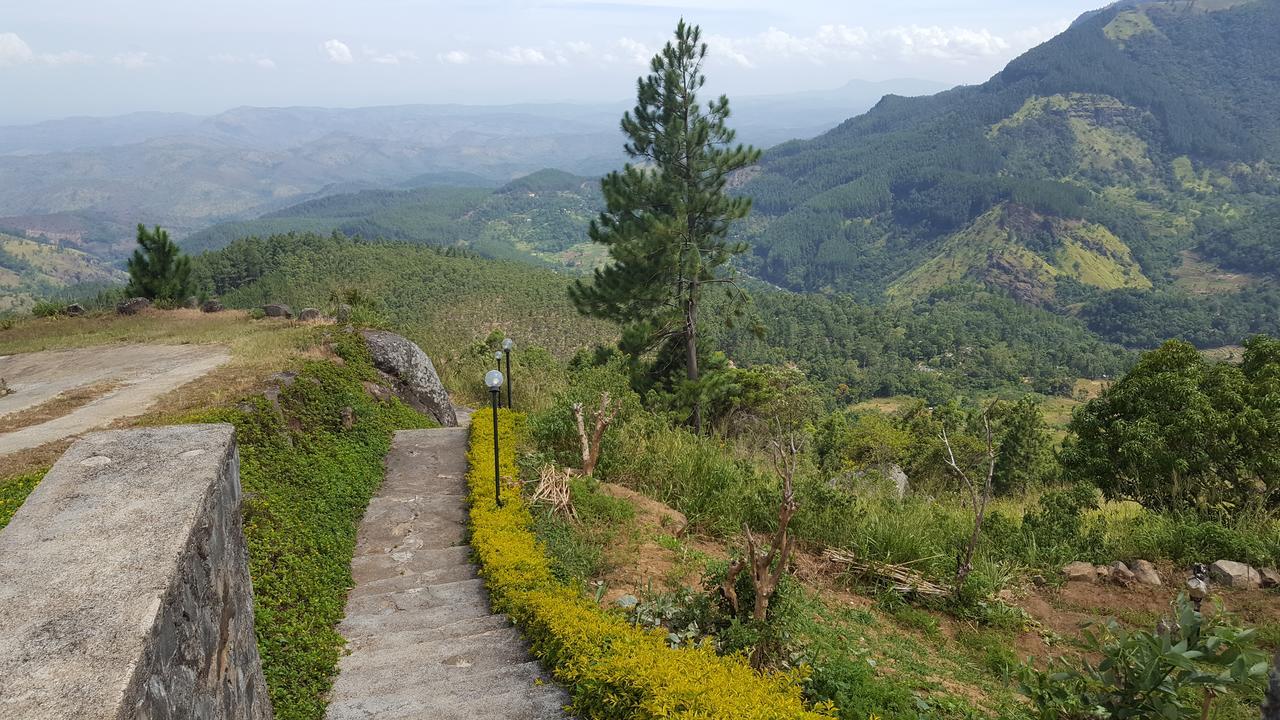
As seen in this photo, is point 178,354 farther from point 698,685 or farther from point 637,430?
point 698,685

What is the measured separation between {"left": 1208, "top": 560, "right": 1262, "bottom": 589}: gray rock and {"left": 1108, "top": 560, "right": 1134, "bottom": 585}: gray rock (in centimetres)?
71

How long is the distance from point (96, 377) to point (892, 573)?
13.0 meters

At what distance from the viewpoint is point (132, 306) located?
20359 millimetres

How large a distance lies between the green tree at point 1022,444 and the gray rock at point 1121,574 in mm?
19666

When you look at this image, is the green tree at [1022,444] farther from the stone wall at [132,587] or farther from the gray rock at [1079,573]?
the stone wall at [132,587]

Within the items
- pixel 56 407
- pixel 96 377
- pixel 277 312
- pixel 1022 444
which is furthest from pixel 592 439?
pixel 1022 444

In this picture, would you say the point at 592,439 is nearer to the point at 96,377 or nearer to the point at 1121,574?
the point at 1121,574

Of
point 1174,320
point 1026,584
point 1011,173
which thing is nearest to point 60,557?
point 1026,584

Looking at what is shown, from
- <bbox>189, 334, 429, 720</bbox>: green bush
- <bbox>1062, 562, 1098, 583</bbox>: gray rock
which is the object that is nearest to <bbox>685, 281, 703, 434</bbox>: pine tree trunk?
<bbox>189, 334, 429, 720</bbox>: green bush

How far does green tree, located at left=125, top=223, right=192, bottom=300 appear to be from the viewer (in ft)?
76.9

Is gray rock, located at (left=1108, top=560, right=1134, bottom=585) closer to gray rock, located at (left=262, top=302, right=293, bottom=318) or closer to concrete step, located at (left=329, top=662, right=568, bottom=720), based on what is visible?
concrete step, located at (left=329, top=662, right=568, bottom=720)

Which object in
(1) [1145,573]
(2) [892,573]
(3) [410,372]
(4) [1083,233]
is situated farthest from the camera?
(4) [1083,233]

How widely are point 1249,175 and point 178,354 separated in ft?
831

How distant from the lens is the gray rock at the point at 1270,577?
627 centimetres
